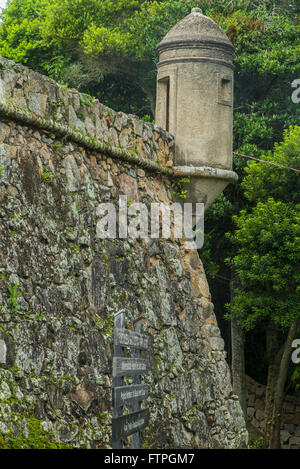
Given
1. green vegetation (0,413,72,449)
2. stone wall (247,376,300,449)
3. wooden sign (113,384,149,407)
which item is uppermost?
wooden sign (113,384,149,407)

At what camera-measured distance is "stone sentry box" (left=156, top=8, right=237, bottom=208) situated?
445 inches

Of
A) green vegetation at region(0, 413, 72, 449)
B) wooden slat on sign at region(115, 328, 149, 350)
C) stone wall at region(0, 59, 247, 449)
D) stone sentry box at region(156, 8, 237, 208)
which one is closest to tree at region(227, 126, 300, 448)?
stone sentry box at region(156, 8, 237, 208)

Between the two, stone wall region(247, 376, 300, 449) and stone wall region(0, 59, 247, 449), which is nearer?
stone wall region(0, 59, 247, 449)

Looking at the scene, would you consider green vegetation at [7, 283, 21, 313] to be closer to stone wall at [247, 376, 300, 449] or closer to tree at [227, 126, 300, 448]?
tree at [227, 126, 300, 448]

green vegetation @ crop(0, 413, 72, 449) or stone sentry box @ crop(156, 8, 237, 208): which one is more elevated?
stone sentry box @ crop(156, 8, 237, 208)

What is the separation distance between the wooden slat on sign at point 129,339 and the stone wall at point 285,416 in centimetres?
1059

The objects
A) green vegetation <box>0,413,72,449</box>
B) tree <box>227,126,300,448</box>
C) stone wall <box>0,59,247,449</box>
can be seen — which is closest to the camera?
green vegetation <box>0,413,72,449</box>

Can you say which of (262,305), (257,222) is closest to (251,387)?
(262,305)

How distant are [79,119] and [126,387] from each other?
3.88 meters

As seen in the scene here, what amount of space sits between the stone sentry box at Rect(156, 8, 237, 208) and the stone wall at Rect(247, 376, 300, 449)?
22.3 ft

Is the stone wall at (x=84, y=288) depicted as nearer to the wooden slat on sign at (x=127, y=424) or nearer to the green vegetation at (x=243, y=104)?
the wooden slat on sign at (x=127, y=424)

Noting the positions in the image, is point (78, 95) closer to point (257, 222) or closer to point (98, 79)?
point (257, 222)

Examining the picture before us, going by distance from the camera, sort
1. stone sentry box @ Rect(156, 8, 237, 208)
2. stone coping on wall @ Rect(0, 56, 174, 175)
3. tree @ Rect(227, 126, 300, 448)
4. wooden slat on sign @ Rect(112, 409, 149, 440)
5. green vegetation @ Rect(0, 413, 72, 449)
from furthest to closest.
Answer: tree @ Rect(227, 126, 300, 448) < stone sentry box @ Rect(156, 8, 237, 208) < stone coping on wall @ Rect(0, 56, 174, 175) < green vegetation @ Rect(0, 413, 72, 449) < wooden slat on sign @ Rect(112, 409, 149, 440)

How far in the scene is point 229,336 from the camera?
17203 mm
